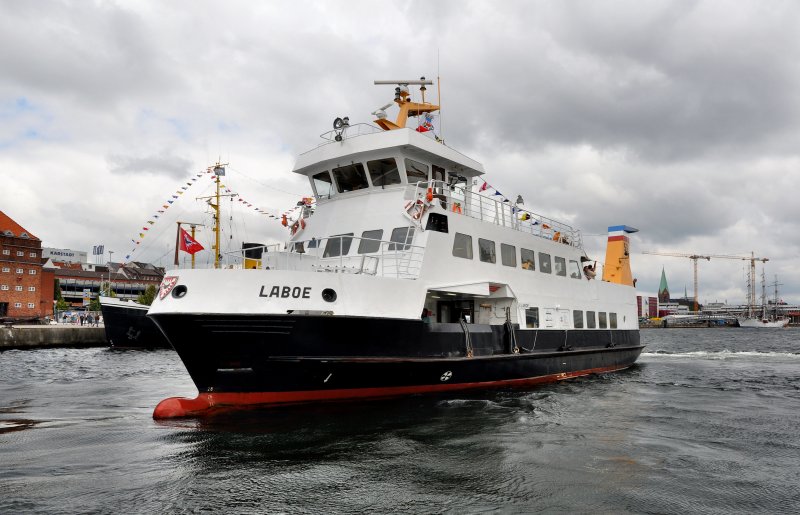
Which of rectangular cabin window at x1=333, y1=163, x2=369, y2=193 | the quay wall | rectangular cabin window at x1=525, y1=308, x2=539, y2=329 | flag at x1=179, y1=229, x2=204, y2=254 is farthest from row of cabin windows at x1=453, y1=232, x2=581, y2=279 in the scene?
the quay wall

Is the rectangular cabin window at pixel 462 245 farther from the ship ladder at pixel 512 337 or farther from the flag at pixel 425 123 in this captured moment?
the flag at pixel 425 123

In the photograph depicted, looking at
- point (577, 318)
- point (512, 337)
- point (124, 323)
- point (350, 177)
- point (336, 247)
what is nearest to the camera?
point (336, 247)

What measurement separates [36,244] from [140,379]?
60.8 meters

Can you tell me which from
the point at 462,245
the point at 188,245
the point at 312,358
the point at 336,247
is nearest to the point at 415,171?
the point at 462,245

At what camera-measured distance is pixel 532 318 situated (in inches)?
612

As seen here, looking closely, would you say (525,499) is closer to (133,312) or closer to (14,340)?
(133,312)

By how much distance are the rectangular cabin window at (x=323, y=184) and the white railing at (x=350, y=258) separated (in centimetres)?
165

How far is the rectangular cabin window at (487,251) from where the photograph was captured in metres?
14.6

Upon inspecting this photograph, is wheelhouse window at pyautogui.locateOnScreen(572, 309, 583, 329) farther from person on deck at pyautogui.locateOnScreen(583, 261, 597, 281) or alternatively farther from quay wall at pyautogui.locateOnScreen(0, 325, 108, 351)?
quay wall at pyautogui.locateOnScreen(0, 325, 108, 351)

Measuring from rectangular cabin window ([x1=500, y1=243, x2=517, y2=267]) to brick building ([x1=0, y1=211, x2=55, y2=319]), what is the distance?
65647 millimetres

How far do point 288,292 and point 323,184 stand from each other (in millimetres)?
5598

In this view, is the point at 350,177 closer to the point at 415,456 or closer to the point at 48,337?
the point at 415,456

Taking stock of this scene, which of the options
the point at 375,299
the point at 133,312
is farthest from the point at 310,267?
the point at 133,312

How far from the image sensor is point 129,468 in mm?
7207
